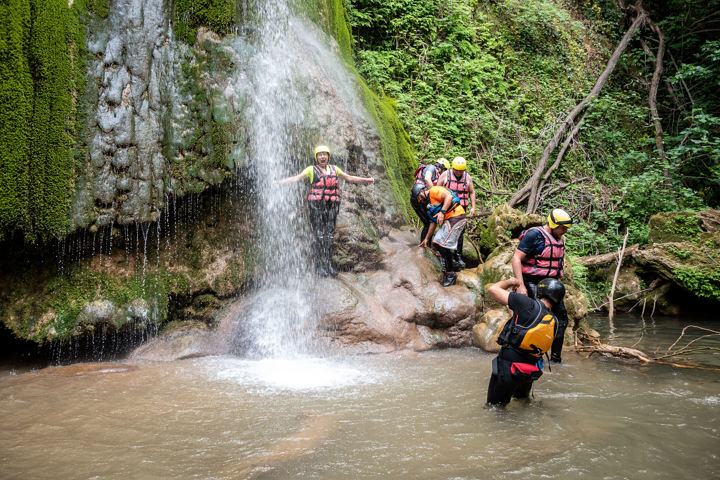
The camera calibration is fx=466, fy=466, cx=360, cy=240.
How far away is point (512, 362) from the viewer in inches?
164

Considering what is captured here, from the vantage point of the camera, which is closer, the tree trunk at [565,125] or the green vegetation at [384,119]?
the green vegetation at [384,119]

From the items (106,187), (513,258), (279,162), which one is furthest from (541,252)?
(106,187)

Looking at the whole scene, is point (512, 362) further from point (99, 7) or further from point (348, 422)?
point (99, 7)

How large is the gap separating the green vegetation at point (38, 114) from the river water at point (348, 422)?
6.58 ft

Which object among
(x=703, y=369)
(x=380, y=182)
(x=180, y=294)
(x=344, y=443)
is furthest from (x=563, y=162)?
(x=344, y=443)

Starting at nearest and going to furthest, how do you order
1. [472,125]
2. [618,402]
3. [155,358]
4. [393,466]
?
[393,466] → [618,402] → [155,358] → [472,125]

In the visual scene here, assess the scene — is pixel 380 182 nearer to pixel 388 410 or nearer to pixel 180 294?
pixel 180 294

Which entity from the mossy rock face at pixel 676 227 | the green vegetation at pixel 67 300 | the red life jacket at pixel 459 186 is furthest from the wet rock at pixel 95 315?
the mossy rock face at pixel 676 227

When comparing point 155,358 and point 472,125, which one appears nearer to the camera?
point 155,358

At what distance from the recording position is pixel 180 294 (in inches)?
275

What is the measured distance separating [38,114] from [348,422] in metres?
5.25

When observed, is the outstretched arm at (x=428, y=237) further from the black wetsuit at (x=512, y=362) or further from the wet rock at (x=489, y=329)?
the black wetsuit at (x=512, y=362)

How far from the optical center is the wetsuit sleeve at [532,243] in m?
5.48

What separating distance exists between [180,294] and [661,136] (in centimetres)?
1408
